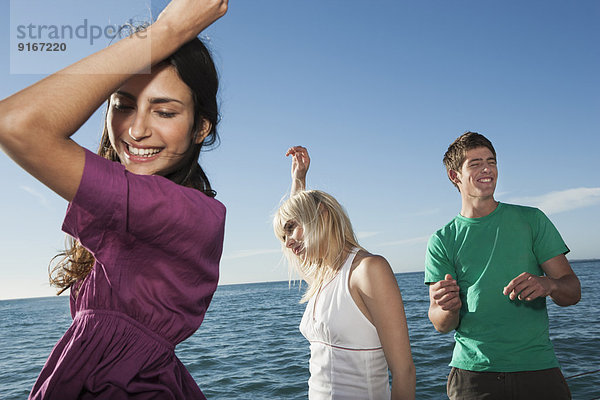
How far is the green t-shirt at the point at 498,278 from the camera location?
9.92 feet

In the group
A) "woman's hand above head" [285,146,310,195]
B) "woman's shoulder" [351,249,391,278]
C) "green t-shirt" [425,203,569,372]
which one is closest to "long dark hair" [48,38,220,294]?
"woman's shoulder" [351,249,391,278]

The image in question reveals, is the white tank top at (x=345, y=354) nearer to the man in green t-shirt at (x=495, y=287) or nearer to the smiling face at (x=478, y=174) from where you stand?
the man in green t-shirt at (x=495, y=287)

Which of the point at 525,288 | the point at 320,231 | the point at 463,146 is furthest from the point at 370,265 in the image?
the point at 463,146

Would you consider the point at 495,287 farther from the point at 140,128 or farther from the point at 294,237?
the point at 140,128

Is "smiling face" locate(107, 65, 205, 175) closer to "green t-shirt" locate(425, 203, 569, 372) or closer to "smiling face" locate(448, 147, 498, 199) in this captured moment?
"green t-shirt" locate(425, 203, 569, 372)

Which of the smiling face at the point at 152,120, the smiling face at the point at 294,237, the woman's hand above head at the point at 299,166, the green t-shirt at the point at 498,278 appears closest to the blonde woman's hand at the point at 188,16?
the smiling face at the point at 152,120

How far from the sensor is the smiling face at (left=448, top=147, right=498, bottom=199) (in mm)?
3500

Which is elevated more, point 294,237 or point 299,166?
point 299,166

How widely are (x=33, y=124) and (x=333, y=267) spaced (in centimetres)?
222

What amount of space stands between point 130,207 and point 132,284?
0.19m

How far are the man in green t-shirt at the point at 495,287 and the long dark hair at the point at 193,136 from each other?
2.26m

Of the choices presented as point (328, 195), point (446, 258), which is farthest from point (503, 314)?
point (328, 195)

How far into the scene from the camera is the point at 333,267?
2758mm

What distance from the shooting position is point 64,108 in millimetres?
738
